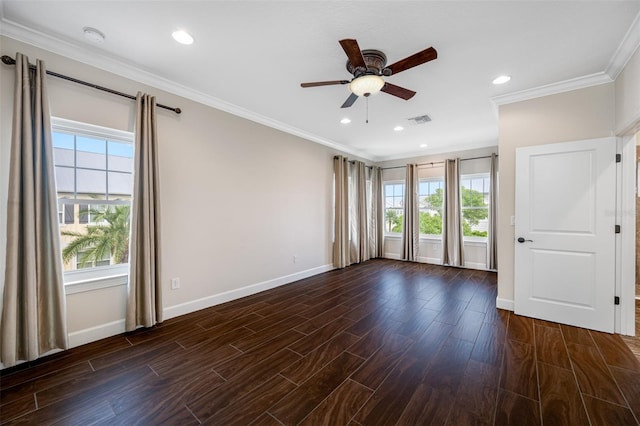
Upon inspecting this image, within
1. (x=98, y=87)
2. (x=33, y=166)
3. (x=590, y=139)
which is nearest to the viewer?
(x=33, y=166)

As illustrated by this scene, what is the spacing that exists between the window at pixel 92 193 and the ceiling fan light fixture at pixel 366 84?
2477 millimetres

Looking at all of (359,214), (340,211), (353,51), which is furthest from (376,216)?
(353,51)

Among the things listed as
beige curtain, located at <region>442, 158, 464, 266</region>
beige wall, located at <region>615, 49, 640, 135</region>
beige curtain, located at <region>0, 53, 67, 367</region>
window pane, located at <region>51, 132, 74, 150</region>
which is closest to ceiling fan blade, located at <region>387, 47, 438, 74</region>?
beige wall, located at <region>615, 49, 640, 135</region>

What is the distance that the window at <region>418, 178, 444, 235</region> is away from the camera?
6.27 m

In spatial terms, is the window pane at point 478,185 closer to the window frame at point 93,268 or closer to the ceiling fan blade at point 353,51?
the ceiling fan blade at point 353,51

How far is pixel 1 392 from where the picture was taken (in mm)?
1834

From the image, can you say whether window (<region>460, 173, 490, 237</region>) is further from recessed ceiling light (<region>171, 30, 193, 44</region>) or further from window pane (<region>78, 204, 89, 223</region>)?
window pane (<region>78, 204, 89, 223</region>)

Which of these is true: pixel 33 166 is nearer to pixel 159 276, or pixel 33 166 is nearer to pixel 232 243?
pixel 159 276

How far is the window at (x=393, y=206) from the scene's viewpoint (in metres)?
6.94

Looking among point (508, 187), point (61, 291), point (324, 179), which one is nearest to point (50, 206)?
point (61, 291)

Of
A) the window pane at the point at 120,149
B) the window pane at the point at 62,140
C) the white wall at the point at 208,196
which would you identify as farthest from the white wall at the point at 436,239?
the window pane at the point at 62,140

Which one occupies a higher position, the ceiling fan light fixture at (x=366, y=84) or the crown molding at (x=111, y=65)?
the crown molding at (x=111, y=65)

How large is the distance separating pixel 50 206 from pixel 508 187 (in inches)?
193

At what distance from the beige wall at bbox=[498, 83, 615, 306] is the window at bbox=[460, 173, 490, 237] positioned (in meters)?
2.55
